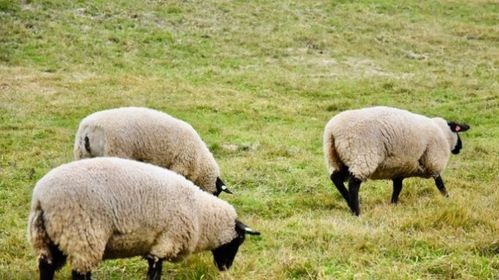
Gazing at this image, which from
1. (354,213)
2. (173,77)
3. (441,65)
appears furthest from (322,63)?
(354,213)

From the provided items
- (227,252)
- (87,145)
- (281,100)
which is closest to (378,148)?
(227,252)

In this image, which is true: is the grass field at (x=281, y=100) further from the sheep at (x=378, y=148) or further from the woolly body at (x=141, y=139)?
the woolly body at (x=141, y=139)

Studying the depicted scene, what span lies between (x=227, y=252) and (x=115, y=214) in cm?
188

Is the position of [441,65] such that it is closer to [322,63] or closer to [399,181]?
[322,63]

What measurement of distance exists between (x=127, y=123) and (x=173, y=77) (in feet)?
51.0

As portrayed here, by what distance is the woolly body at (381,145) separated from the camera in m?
10.3

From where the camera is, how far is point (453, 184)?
12.6 m

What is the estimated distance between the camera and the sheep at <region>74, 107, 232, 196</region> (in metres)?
9.12

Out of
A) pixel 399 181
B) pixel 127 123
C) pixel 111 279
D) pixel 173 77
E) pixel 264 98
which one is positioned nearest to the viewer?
pixel 111 279

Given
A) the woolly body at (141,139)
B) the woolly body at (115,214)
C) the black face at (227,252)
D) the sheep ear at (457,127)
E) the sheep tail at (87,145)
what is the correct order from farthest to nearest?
the sheep ear at (457,127)
the sheep tail at (87,145)
the woolly body at (141,139)
the black face at (227,252)
the woolly body at (115,214)

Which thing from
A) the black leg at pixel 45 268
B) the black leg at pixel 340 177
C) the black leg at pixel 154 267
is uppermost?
the black leg at pixel 45 268

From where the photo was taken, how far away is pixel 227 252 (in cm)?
766

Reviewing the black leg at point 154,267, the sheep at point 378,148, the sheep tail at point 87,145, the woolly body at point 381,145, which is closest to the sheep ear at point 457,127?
the sheep at point 378,148

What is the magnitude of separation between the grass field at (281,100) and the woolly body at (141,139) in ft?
4.56
